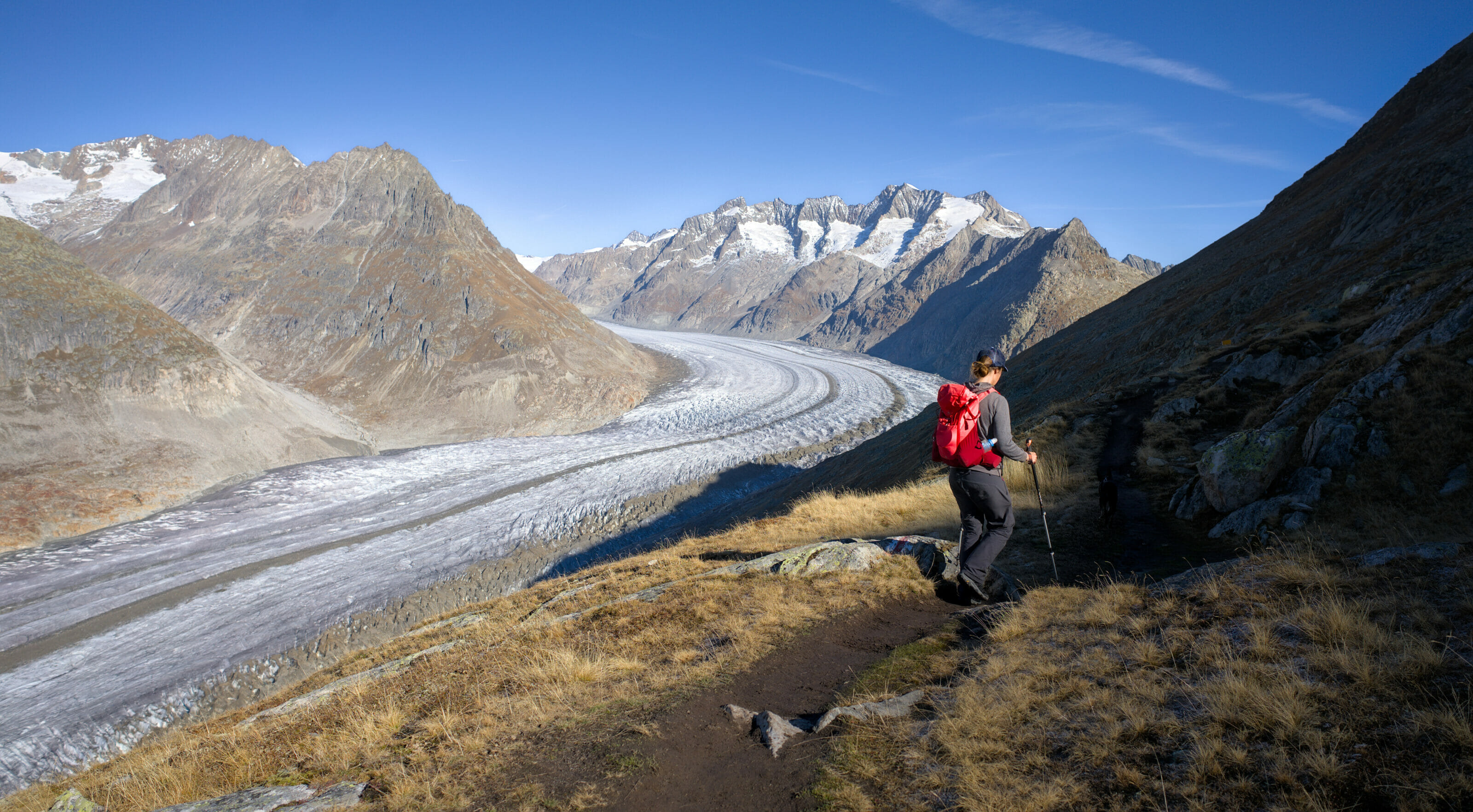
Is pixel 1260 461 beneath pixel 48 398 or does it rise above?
beneath

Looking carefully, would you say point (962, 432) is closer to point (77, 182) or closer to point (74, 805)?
point (74, 805)

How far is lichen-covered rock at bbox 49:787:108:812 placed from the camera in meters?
4.95

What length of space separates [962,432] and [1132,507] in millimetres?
6258

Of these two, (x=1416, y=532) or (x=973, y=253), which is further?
(x=973, y=253)

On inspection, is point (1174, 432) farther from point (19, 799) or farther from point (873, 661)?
point (19, 799)

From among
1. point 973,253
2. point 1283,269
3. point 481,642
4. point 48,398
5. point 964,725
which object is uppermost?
point 973,253

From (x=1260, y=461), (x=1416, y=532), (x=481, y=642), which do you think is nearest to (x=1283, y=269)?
(x=1260, y=461)

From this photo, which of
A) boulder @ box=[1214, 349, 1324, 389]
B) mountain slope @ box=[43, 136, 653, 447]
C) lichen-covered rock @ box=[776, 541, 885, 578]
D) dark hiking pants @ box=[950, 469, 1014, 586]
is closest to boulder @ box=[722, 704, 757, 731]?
dark hiking pants @ box=[950, 469, 1014, 586]

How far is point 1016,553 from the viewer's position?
919 centimetres

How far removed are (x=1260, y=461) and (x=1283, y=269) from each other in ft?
93.2

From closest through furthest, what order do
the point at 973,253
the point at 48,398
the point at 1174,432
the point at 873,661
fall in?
the point at 873,661 → the point at 1174,432 → the point at 48,398 → the point at 973,253

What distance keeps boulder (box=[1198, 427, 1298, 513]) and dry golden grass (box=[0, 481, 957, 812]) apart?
508 cm

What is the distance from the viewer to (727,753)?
4758mm

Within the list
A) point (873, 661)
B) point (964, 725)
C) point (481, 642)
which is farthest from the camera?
point (481, 642)
